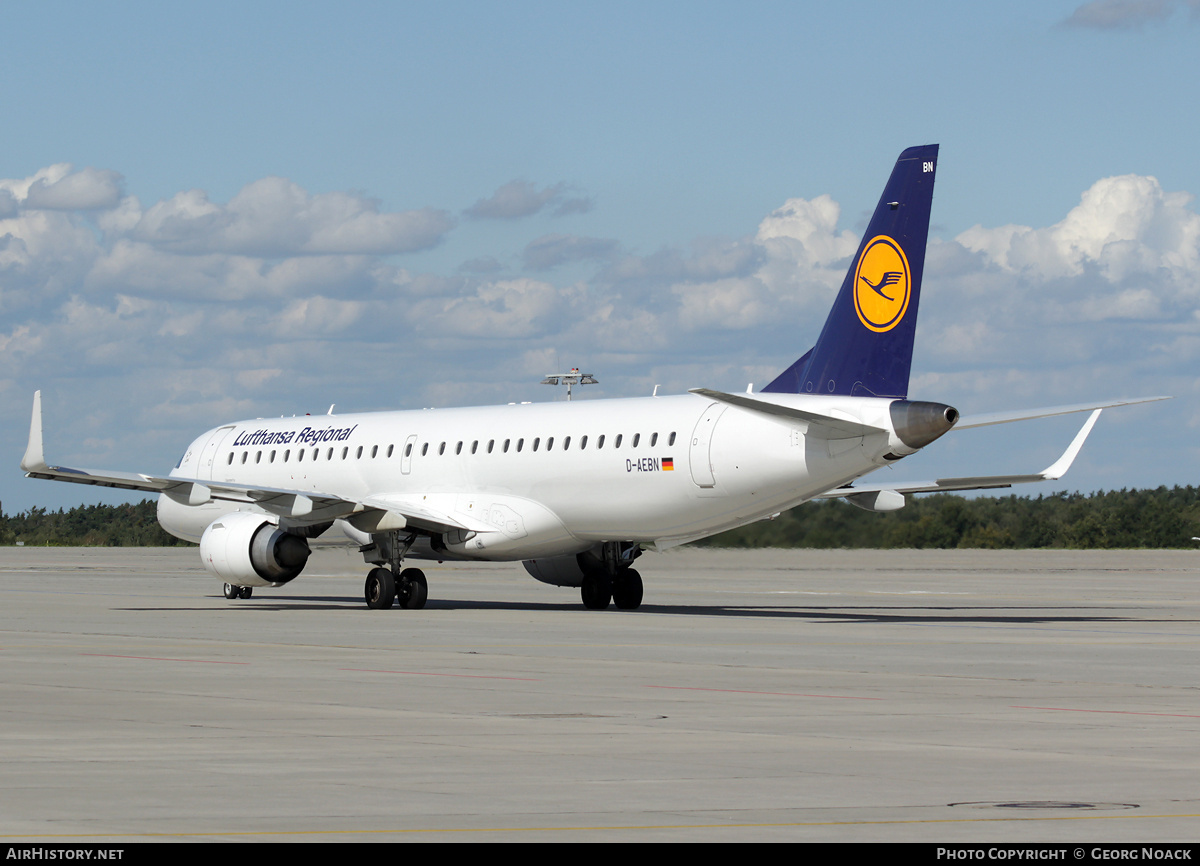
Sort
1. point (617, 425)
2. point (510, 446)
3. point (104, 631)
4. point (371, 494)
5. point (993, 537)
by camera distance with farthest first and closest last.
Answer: point (993, 537) → point (371, 494) → point (510, 446) → point (617, 425) → point (104, 631)

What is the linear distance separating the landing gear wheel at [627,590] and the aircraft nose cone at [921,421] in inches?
361

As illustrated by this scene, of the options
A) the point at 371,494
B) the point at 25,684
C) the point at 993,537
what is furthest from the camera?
the point at 993,537

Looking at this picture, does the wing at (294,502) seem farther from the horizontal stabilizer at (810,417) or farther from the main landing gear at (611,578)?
the horizontal stabilizer at (810,417)

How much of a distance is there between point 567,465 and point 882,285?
7611mm

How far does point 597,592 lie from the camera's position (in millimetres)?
36531

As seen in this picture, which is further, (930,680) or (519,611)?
(519,611)

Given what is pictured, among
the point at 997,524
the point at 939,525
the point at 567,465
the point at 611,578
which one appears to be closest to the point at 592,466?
the point at 567,465

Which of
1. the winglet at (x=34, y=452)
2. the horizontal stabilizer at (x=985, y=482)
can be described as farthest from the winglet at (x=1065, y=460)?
the winglet at (x=34, y=452)

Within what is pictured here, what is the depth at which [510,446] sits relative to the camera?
3550cm

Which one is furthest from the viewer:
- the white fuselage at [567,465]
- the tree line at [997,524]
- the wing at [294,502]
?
the tree line at [997,524]

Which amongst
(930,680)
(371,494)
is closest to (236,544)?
(371,494)

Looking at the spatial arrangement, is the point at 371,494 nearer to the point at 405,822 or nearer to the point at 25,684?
the point at 25,684

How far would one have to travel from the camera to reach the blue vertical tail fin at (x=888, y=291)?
29.5 metres

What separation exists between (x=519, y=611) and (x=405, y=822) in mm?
25880
